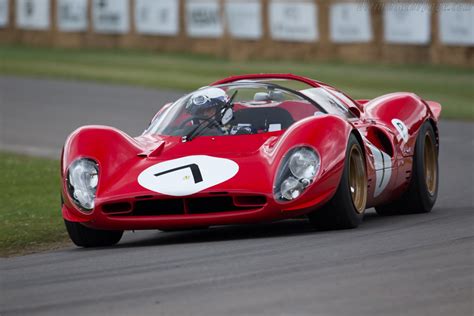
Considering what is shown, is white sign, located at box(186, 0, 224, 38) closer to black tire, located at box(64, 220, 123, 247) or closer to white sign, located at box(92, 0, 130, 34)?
white sign, located at box(92, 0, 130, 34)

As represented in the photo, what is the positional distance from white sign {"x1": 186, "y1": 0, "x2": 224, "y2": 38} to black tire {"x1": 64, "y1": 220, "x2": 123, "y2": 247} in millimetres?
26249

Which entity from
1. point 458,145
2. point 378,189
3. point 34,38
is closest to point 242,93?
point 378,189

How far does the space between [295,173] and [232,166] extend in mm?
417

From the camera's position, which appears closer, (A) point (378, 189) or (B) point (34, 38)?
(A) point (378, 189)

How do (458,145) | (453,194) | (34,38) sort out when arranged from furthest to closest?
(34,38), (458,145), (453,194)

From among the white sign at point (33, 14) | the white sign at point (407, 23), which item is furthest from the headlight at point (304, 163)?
the white sign at point (33, 14)

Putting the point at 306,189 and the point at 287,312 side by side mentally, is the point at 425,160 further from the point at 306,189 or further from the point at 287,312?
the point at 287,312

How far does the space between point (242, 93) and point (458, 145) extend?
7443 mm

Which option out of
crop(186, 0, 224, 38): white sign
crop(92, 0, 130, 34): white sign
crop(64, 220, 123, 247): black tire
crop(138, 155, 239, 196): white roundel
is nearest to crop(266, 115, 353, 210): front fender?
crop(138, 155, 239, 196): white roundel

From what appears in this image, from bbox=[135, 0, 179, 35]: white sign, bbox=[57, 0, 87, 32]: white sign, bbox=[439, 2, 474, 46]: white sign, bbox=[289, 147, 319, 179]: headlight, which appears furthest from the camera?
bbox=[57, 0, 87, 32]: white sign

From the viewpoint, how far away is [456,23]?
2786 centimetres

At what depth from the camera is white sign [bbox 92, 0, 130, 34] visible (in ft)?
125

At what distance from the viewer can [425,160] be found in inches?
418

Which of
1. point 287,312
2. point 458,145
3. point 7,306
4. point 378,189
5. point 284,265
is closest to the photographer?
point 287,312
